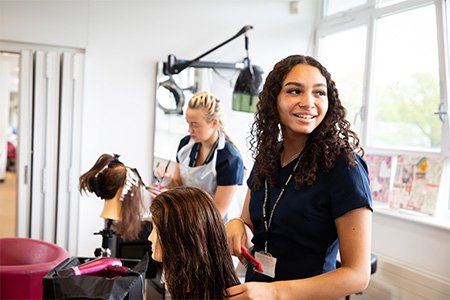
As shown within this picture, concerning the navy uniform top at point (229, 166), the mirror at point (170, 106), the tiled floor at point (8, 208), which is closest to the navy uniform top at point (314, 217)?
the navy uniform top at point (229, 166)

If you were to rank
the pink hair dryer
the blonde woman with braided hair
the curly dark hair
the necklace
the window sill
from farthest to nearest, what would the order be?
the window sill → the blonde woman with braided hair → the pink hair dryer → the necklace → the curly dark hair

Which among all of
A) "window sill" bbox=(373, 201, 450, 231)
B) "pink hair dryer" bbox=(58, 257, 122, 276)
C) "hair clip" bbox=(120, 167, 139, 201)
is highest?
"hair clip" bbox=(120, 167, 139, 201)

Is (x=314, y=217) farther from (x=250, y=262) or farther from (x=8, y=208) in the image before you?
(x=8, y=208)

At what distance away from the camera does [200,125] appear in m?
2.64

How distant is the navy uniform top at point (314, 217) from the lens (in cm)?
111

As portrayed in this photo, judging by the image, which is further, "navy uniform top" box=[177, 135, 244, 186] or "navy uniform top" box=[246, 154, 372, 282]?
"navy uniform top" box=[177, 135, 244, 186]

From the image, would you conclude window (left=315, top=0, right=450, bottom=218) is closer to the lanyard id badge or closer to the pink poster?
the pink poster

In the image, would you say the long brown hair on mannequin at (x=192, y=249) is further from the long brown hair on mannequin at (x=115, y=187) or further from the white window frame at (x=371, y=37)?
the white window frame at (x=371, y=37)

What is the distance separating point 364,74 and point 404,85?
15.9 inches

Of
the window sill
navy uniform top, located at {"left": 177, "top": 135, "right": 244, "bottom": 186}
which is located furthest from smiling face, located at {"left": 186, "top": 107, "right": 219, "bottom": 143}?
the window sill

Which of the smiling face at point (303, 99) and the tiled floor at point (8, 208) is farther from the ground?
the smiling face at point (303, 99)

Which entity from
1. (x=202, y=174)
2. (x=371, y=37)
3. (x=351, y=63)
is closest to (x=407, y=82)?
(x=371, y=37)

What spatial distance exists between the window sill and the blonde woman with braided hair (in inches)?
52.4

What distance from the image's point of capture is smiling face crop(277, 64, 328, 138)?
46.6 inches
